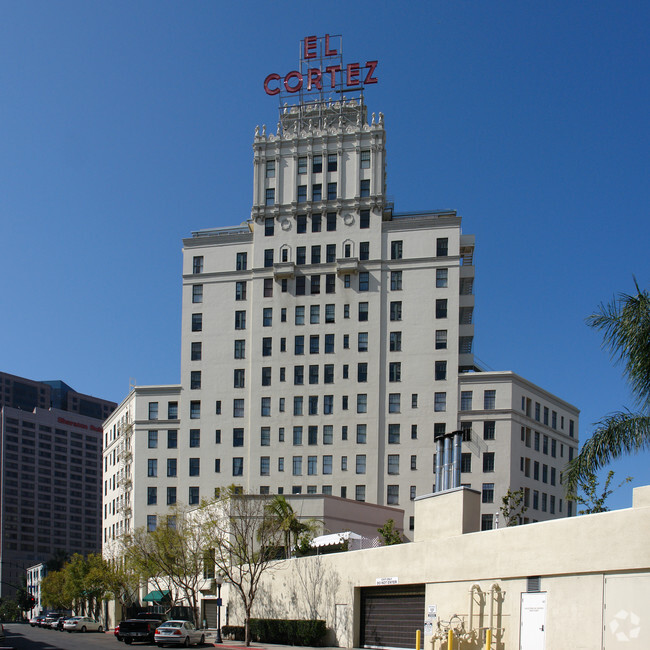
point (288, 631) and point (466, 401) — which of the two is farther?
point (466, 401)

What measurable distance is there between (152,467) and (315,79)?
42.4 metres

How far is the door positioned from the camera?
25.3 m

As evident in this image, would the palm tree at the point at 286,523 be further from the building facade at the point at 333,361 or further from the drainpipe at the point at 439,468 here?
the building facade at the point at 333,361

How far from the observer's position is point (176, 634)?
41.8 m

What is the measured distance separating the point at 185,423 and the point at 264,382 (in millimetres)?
8991

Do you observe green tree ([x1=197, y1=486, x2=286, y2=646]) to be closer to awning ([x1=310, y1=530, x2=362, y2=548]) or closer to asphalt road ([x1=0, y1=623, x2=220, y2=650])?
awning ([x1=310, y1=530, x2=362, y2=548])

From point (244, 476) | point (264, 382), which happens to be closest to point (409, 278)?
point (264, 382)

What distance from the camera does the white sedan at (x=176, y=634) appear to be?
137ft

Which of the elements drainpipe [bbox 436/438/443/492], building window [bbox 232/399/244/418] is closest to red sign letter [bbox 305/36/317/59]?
building window [bbox 232/399/244/418]

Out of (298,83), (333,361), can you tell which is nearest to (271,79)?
(298,83)

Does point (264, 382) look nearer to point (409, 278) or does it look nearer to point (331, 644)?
point (409, 278)

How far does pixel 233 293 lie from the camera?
8138cm

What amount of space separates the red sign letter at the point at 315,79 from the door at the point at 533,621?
67158 millimetres

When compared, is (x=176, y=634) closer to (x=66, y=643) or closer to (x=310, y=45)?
(x=66, y=643)
